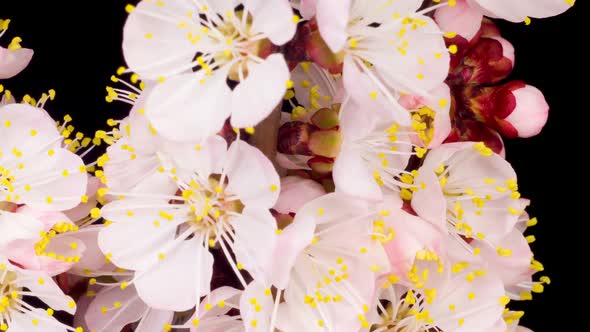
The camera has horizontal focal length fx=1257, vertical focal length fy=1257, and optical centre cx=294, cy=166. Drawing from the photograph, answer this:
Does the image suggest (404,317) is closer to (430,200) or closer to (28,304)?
(430,200)

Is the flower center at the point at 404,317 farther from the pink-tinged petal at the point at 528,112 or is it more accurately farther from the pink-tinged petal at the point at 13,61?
the pink-tinged petal at the point at 13,61

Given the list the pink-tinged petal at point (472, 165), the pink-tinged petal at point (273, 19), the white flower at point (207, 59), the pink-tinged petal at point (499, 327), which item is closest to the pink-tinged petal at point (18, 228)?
the white flower at point (207, 59)

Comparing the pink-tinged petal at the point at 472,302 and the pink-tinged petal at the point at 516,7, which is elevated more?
the pink-tinged petal at the point at 516,7

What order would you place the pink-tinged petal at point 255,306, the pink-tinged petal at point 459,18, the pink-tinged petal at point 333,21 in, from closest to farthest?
the pink-tinged petal at point 333,21
the pink-tinged petal at point 255,306
the pink-tinged petal at point 459,18

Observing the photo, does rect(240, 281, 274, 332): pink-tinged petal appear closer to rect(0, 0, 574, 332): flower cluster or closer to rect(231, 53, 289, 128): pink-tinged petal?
rect(0, 0, 574, 332): flower cluster

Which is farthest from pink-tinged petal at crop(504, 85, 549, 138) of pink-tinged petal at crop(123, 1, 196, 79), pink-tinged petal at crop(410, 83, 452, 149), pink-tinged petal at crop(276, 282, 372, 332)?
pink-tinged petal at crop(123, 1, 196, 79)

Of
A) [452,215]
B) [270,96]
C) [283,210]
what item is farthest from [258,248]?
[452,215]

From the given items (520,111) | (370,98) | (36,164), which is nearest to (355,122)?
(370,98)
